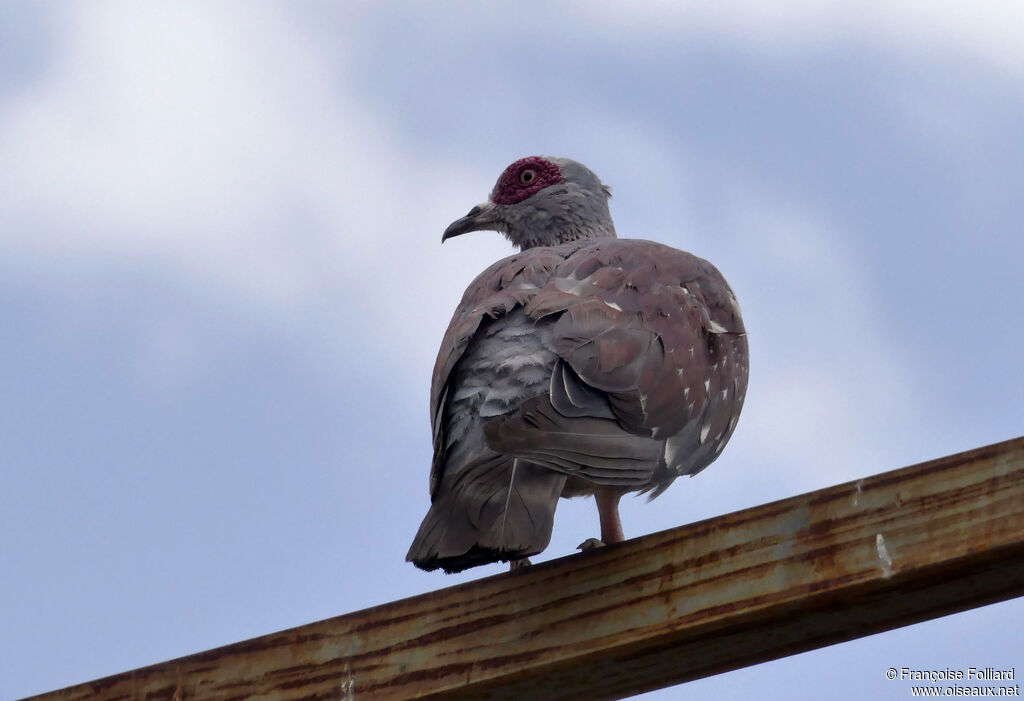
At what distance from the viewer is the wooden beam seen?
2.37 meters

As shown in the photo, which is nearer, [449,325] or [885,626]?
[885,626]

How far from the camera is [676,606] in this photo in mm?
2510

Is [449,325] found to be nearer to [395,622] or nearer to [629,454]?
[629,454]

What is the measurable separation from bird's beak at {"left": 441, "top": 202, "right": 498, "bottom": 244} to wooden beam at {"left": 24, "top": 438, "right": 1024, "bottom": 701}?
3.90m

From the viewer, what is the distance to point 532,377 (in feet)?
11.4

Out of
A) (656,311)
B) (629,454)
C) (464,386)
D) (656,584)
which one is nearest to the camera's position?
(656,584)

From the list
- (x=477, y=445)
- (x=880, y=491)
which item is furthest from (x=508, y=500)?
(x=880, y=491)

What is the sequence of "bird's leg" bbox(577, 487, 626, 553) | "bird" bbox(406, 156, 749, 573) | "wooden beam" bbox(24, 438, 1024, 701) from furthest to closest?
"bird's leg" bbox(577, 487, 626, 553), "bird" bbox(406, 156, 749, 573), "wooden beam" bbox(24, 438, 1024, 701)

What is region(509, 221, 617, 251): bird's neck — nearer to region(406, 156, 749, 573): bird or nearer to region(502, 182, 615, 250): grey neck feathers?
region(502, 182, 615, 250): grey neck feathers

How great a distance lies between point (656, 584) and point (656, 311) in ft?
5.17

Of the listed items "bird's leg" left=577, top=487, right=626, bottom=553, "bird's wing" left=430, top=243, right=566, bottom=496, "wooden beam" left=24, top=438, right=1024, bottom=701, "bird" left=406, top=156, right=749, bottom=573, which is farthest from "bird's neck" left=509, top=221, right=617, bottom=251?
"wooden beam" left=24, top=438, right=1024, bottom=701

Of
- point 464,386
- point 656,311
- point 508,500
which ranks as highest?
point 656,311

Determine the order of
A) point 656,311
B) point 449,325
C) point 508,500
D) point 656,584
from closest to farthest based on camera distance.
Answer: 1. point 656,584
2. point 508,500
3. point 656,311
4. point 449,325

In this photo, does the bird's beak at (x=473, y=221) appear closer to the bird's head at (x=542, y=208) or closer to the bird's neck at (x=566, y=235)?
the bird's head at (x=542, y=208)
